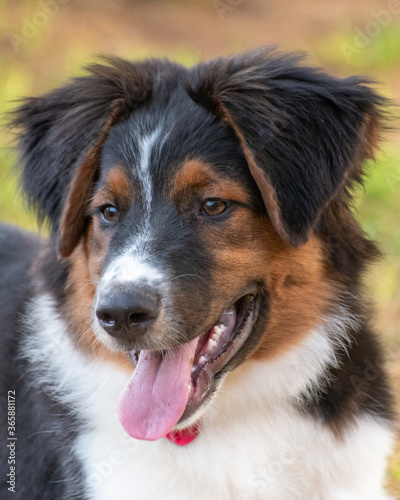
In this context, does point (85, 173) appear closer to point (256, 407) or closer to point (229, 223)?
A: point (229, 223)

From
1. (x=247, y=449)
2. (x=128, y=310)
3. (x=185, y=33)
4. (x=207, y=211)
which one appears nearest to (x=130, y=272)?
(x=128, y=310)

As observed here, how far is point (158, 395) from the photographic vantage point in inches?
136

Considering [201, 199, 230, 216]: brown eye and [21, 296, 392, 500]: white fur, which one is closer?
[201, 199, 230, 216]: brown eye

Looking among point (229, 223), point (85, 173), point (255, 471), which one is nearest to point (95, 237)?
point (85, 173)

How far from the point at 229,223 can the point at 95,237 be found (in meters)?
0.71

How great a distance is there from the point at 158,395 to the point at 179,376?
127 millimetres

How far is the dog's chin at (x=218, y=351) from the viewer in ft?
11.3

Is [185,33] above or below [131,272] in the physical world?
above

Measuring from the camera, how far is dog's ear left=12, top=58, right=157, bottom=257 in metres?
3.74

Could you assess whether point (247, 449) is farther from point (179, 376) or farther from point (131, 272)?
point (131, 272)

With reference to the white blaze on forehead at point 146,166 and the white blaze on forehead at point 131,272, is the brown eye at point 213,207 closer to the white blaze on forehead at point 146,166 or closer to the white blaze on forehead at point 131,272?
the white blaze on forehead at point 146,166

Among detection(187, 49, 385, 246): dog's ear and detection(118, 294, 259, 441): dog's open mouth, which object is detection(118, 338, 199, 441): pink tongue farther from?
A: detection(187, 49, 385, 246): dog's ear

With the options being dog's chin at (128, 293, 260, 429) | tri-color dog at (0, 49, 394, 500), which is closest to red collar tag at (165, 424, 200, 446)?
tri-color dog at (0, 49, 394, 500)

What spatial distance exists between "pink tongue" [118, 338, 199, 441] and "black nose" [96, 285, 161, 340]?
0.31 m
